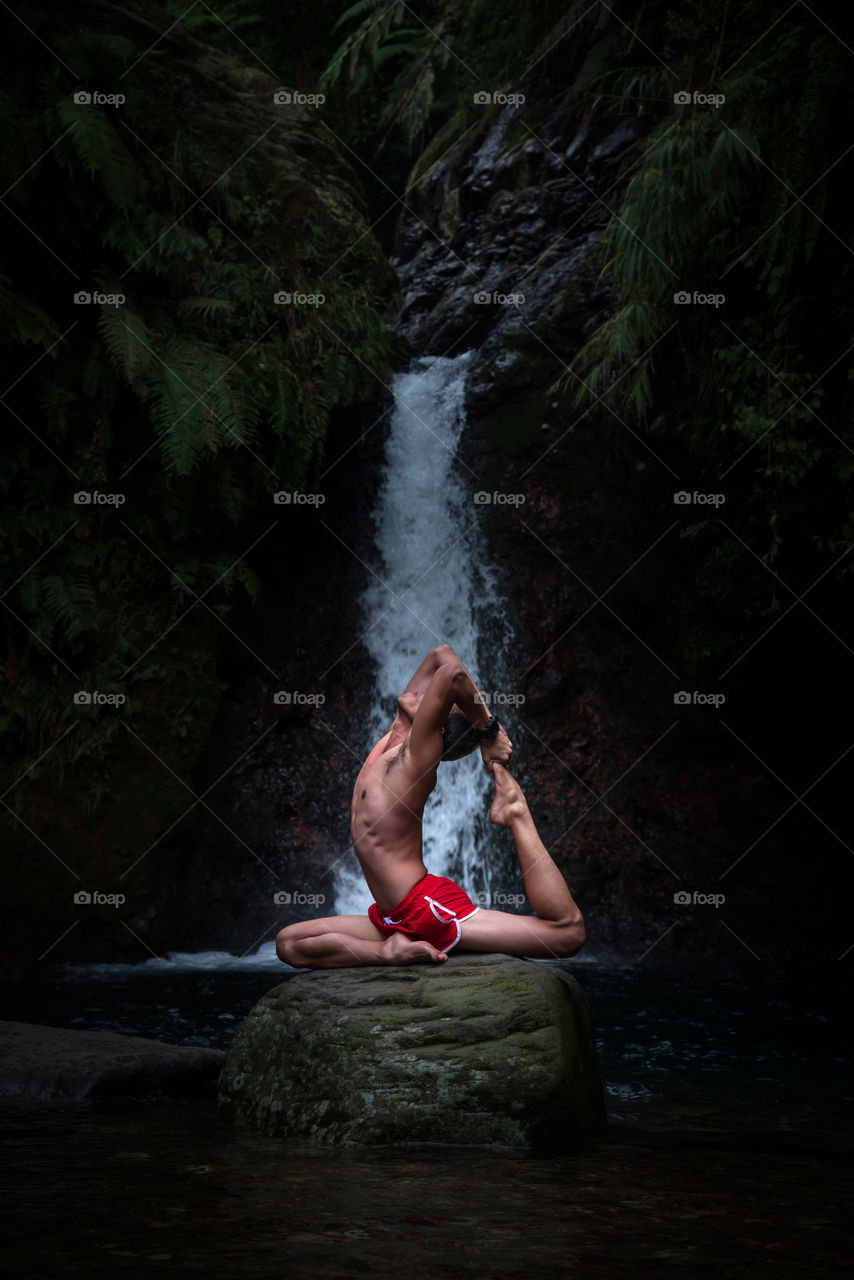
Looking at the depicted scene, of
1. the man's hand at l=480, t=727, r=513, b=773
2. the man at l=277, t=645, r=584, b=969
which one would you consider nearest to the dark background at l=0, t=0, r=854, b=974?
the man's hand at l=480, t=727, r=513, b=773

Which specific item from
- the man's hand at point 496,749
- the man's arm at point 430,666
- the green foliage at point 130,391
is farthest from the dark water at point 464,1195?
the green foliage at point 130,391

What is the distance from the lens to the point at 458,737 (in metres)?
4.98

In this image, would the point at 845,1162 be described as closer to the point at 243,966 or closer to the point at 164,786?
the point at 243,966

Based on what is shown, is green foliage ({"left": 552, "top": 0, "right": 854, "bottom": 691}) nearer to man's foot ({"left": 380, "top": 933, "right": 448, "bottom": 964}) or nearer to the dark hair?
the dark hair

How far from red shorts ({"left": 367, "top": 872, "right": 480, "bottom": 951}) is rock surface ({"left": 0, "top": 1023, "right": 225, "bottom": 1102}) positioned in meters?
1.20

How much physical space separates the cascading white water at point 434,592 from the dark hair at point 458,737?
561cm

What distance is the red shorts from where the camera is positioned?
470cm

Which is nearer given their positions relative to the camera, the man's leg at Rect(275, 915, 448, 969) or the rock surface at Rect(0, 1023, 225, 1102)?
the man's leg at Rect(275, 915, 448, 969)

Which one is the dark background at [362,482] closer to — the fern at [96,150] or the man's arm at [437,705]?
the fern at [96,150]

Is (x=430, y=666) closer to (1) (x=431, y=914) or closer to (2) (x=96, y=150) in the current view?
(1) (x=431, y=914)

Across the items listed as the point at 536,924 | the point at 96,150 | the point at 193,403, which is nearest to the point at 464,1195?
the point at 536,924

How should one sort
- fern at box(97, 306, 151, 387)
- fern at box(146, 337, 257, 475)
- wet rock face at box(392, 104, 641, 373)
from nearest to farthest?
1. fern at box(97, 306, 151, 387)
2. fern at box(146, 337, 257, 475)
3. wet rock face at box(392, 104, 641, 373)

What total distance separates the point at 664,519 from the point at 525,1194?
856cm

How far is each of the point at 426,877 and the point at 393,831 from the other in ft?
0.81
